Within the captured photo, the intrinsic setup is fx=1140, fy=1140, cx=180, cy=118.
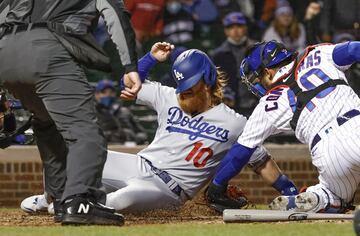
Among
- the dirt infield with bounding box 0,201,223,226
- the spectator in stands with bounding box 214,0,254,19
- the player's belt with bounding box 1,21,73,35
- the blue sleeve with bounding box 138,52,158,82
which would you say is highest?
the player's belt with bounding box 1,21,73,35

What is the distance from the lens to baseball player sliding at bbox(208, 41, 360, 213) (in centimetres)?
785

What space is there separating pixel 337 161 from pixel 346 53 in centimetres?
75

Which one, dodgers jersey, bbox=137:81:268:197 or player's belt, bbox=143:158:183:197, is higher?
dodgers jersey, bbox=137:81:268:197

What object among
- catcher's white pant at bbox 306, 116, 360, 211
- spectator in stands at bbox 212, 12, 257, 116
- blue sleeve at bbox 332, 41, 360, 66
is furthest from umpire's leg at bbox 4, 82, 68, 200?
spectator in stands at bbox 212, 12, 257, 116

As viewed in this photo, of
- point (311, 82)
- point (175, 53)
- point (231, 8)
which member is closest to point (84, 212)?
point (311, 82)

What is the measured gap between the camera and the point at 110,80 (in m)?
13.1

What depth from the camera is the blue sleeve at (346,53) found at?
7.79 m

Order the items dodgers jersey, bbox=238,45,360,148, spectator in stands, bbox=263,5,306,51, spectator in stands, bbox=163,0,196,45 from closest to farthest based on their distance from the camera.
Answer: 1. dodgers jersey, bbox=238,45,360,148
2. spectator in stands, bbox=263,5,306,51
3. spectator in stands, bbox=163,0,196,45

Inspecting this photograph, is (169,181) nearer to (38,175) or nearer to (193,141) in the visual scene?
(193,141)

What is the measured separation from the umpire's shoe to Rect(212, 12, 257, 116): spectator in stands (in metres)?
5.18

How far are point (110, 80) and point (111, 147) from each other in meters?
1.55

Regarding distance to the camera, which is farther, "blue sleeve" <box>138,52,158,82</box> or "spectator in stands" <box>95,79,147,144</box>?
"spectator in stands" <box>95,79,147,144</box>

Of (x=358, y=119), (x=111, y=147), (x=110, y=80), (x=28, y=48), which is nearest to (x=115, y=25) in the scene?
(x=28, y=48)

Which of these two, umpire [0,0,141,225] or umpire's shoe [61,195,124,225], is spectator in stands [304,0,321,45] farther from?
umpire's shoe [61,195,124,225]
